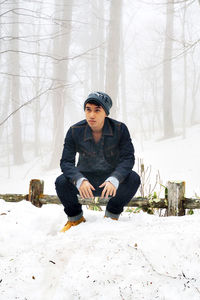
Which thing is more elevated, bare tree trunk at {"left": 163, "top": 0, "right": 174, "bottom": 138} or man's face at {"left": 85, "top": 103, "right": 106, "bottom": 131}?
bare tree trunk at {"left": 163, "top": 0, "right": 174, "bottom": 138}

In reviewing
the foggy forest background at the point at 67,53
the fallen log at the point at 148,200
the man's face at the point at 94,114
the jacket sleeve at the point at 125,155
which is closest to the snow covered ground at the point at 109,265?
the jacket sleeve at the point at 125,155

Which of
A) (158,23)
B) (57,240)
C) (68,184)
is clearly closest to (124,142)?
(68,184)

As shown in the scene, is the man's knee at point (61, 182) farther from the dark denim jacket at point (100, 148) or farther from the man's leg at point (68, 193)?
the dark denim jacket at point (100, 148)

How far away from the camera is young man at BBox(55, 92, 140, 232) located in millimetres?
2479

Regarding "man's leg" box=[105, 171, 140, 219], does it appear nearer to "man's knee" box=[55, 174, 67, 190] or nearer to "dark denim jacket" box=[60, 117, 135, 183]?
"dark denim jacket" box=[60, 117, 135, 183]

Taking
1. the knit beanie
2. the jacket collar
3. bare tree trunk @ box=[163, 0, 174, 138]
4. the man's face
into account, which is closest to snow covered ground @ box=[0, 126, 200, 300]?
the jacket collar

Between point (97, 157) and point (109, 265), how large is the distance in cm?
115

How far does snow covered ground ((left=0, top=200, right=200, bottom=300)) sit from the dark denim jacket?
0.62 meters

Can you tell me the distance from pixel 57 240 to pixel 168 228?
938 millimetres

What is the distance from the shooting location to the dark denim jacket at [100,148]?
256 cm

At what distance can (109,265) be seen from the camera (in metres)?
1.65

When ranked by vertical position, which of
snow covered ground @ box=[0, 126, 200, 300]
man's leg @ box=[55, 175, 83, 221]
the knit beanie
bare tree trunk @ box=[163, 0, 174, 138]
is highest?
bare tree trunk @ box=[163, 0, 174, 138]

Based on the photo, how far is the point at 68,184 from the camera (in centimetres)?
251

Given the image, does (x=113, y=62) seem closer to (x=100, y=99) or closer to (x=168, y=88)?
(x=168, y=88)
